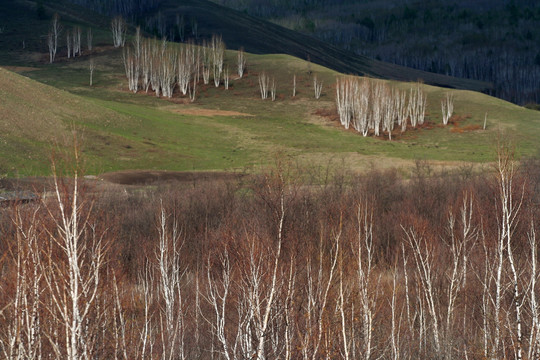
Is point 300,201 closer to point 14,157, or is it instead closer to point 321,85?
point 14,157

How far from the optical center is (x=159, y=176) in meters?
62.0

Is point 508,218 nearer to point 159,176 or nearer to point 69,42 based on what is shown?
point 159,176

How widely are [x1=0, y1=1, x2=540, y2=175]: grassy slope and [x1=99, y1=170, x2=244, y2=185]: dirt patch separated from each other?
6.66ft

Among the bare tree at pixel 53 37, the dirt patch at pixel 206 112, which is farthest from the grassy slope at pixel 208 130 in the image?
the bare tree at pixel 53 37

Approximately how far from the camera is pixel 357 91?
100 metres

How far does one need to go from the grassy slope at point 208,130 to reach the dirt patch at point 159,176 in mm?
2029

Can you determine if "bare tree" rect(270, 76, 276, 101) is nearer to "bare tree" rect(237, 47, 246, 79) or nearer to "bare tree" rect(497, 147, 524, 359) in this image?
"bare tree" rect(237, 47, 246, 79)

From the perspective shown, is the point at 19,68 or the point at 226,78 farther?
the point at 19,68

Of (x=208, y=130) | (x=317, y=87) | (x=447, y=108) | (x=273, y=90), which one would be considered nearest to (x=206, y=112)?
(x=208, y=130)

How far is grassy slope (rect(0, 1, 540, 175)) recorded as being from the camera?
66688 mm

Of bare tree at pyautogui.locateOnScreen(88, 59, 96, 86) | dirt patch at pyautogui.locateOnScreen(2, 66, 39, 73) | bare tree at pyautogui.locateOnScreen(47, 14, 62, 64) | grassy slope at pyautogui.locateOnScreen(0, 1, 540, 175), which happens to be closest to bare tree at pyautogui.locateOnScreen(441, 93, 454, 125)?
grassy slope at pyautogui.locateOnScreen(0, 1, 540, 175)

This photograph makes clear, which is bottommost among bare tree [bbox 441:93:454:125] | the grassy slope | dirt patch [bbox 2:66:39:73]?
the grassy slope

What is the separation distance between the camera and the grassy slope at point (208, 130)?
66688 millimetres

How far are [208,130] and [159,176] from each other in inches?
1080
